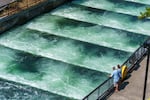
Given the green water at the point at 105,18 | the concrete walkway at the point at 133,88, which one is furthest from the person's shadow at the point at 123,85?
the green water at the point at 105,18

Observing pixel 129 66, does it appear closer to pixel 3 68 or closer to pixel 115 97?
pixel 115 97

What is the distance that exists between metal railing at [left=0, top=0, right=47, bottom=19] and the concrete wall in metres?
0.34

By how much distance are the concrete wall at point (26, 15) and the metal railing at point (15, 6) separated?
343mm

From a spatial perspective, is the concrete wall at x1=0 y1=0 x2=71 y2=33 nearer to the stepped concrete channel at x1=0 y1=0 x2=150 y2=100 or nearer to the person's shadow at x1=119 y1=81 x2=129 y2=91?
the stepped concrete channel at x1=0 y1=0 x2=150 y2=100

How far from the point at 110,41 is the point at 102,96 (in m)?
8.72

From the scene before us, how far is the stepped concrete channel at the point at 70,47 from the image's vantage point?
73.7ft

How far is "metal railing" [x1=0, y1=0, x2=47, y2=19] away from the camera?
28.4 meters

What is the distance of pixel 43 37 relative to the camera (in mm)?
28234

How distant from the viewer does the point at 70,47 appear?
A: 27031 mm

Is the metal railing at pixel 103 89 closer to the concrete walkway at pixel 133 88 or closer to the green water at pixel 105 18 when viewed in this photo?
the concrete walkway at pixel 133 88

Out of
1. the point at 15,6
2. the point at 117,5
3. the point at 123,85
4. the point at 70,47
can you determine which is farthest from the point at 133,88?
the point at 117,5

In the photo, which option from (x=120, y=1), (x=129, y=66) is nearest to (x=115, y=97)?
(x=129, y=66)

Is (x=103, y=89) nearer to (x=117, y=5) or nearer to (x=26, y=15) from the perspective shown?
(x=26, y=15)

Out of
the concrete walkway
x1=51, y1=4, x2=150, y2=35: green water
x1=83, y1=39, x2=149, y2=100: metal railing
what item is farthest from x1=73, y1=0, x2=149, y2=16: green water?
the concrete walkway
